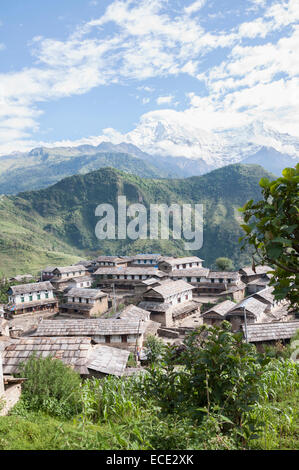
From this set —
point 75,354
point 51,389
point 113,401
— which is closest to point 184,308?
point 75,354

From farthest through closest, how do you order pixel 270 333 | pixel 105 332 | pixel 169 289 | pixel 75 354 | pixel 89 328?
1. pixel 169 289
2. pixel 89 328
3. pixel 105 332
4. pixel 270 333
5. pixel 75 354

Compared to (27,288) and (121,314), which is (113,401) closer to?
(121,314)

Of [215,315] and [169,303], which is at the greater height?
[215,315]

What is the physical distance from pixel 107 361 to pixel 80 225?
6139 inches

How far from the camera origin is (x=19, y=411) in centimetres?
908

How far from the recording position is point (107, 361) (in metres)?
19.8

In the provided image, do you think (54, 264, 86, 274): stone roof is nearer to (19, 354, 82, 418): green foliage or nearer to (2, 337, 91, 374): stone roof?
(2, 337, 91, 374): stone roof

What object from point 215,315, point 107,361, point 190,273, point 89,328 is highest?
point 107,361

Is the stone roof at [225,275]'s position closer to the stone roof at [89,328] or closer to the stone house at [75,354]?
the stone roof at [89,328]

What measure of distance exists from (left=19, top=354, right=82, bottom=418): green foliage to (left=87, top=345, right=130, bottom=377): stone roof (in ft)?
→ 27.2

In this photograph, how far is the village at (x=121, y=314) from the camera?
19453mm

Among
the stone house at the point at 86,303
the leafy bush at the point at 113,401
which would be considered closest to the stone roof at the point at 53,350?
the leafy bush at the point at 113,401

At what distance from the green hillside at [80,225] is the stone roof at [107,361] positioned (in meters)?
80.3

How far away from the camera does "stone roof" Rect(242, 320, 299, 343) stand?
995 inches
